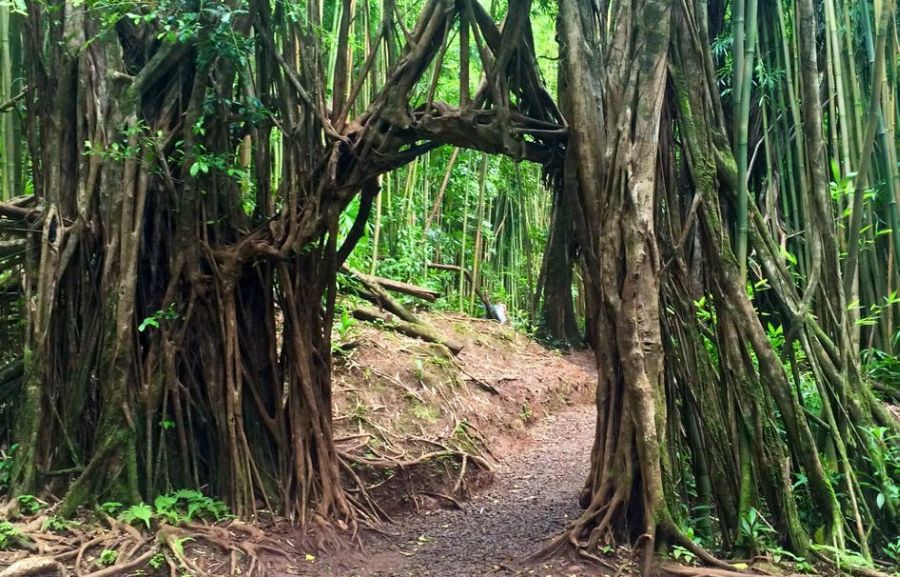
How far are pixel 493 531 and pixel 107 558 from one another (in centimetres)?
261

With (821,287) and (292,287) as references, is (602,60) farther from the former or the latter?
(292,287)

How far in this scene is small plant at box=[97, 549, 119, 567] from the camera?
12.5 ft

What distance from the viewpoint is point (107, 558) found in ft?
12.5

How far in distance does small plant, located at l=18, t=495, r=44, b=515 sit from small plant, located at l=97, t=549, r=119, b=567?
2.27 feet

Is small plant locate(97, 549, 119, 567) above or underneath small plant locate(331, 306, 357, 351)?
underneath

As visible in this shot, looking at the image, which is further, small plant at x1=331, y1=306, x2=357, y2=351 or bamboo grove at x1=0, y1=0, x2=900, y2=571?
small plant at x1=331, y1=306, x2=357, y2=351

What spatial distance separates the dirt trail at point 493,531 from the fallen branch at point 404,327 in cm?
154

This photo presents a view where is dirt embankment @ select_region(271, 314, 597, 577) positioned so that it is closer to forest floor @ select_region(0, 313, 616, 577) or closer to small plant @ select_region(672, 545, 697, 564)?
forest floor @ select_region(0, 313, 616, 577)

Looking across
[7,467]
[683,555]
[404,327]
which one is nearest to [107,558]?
[7,467]

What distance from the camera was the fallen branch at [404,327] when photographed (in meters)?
8.09

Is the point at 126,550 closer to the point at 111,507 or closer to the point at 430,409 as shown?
the point at 111,507

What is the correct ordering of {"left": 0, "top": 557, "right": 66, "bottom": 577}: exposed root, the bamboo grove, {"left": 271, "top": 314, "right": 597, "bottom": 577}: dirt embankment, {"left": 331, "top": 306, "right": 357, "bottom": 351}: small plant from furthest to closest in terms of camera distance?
{"left": 331, "top": 306, "right": 357, "bottom": 351}: small plant, {"left": 271, "top": 314, "right": 597, "bottom": 577}: dirt embankment, the bamboo grove, {"left": 0, "top": 557, "right": 66, "bottom": 577}: exposed root

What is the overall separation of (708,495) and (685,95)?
7.61ft

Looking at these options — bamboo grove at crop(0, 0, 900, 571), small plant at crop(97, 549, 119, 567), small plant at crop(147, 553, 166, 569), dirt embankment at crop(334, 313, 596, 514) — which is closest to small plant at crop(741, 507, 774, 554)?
bamboo grove at crop(0, 0, 900, 571)
